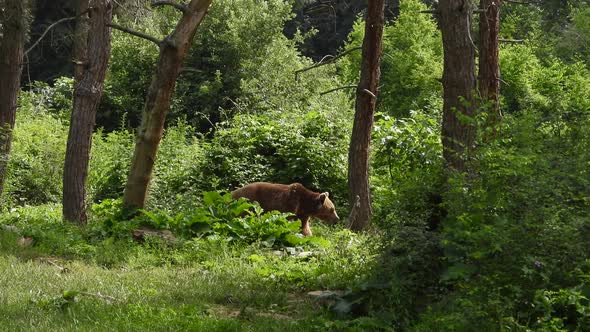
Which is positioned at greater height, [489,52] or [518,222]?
[489,52]

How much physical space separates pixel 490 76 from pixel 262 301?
28.6ft

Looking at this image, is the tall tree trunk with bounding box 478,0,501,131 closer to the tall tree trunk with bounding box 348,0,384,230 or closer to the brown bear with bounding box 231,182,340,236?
the tall tree trunk with bounding box 348,0,384,230

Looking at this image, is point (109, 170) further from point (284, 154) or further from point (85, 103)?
point (85, 103)

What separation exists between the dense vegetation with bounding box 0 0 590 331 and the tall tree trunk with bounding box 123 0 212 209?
1.96ft

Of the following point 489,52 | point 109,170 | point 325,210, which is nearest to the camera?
point 489,52

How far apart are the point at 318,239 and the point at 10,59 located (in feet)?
30.3

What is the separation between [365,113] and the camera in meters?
16.1

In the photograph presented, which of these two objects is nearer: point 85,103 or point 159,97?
point 159,97

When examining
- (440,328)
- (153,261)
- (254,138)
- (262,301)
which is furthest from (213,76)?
(440,328)

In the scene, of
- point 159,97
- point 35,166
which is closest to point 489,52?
point 159,97

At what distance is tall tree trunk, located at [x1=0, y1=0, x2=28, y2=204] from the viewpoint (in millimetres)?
18188

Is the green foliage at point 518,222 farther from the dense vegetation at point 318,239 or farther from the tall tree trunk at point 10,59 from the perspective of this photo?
the tall tree trunk at point 10,59

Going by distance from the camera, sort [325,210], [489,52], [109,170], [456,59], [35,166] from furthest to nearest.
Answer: [35,166] → [109,170] → [325,210] → [489,52] → [456,59]

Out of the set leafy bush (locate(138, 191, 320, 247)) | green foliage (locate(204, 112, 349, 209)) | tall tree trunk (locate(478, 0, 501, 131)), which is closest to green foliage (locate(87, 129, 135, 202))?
Result: green foliage (locate(204, 112, 349, 209))
